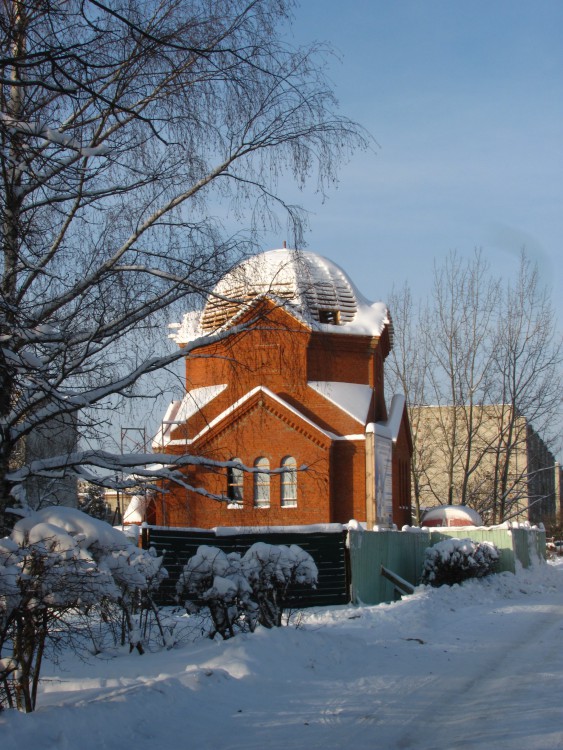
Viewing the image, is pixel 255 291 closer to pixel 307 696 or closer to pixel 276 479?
pixel 307 696

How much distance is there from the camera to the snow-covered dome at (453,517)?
40344mm

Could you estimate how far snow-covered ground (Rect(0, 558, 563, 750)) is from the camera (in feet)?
21.0

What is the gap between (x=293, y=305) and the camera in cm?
940

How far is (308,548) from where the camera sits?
1783 centimetres

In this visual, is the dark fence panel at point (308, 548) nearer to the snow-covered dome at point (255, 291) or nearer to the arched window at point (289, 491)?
the snow-covered dome at point (255, 291)

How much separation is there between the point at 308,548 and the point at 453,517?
2410cm

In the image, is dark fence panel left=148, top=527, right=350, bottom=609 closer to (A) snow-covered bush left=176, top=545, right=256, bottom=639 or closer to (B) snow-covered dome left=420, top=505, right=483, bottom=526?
(A) snow-covered bush left=176, top=545, right=256, bottom=639

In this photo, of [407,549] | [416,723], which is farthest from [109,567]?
[407,549]

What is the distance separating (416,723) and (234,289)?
5.00 m

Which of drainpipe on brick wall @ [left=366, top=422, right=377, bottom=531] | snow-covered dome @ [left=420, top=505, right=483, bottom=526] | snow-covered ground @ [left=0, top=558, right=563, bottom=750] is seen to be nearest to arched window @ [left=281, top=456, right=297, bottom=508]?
drainpipe on brick wall @ [left=366, top=422, right=377, bottom=531]

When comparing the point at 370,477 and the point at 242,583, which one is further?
the point at 370,477

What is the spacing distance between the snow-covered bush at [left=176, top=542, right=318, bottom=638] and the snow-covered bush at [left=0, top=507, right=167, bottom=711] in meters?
3.18

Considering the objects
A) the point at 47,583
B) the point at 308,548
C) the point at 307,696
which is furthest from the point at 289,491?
the point at 47,583

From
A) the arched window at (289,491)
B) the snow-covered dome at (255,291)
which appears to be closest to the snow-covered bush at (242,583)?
the snow-covered dome at (255,291)
